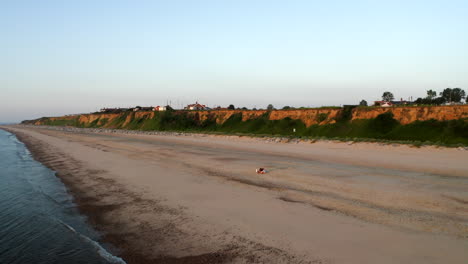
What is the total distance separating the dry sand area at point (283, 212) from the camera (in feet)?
21.7

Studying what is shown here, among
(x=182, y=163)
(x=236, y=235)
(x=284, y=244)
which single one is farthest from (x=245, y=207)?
(x=182, y=163)

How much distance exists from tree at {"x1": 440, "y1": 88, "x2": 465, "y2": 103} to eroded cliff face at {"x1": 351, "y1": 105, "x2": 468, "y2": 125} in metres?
36.7

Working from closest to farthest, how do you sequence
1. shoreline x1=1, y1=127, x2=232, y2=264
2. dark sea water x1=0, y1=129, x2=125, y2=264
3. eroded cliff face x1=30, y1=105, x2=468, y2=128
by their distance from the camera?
shoreline x1=1, y1=127, x2=232, y2=264 < dark sea water x1=0, y1=129, x2=125, y2=264 < eroded cliff face x1=30, y1=105, x2=468, y2=128

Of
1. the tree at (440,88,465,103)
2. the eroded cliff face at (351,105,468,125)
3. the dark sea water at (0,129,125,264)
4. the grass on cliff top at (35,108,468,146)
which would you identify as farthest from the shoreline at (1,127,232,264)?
the tree at (440,88,465,103)

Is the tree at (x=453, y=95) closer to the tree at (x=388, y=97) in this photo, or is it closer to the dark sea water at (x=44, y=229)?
the tree at (x=388, y=97)

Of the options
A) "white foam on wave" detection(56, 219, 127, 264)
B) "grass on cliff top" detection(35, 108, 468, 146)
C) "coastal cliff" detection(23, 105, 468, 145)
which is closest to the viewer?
"white foam on wave" detection(56, 219, 127, 264)

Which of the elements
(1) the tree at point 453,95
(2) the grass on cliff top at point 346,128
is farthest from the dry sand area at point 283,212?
(1) the tree at point 453,95

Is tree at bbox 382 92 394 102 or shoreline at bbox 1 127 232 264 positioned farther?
tree at bbox 382 92 394 102

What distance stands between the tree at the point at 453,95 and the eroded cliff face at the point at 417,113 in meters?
36.7

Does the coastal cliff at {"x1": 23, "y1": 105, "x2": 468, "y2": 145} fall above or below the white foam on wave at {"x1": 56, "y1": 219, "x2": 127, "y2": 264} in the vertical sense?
above

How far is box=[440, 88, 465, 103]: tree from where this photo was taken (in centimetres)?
6525

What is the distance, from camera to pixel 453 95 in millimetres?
66375

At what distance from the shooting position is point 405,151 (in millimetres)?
22812

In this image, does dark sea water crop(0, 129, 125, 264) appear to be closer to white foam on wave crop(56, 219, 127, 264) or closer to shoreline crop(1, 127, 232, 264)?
white foam on wave crop(56, 219, 127, 264)
